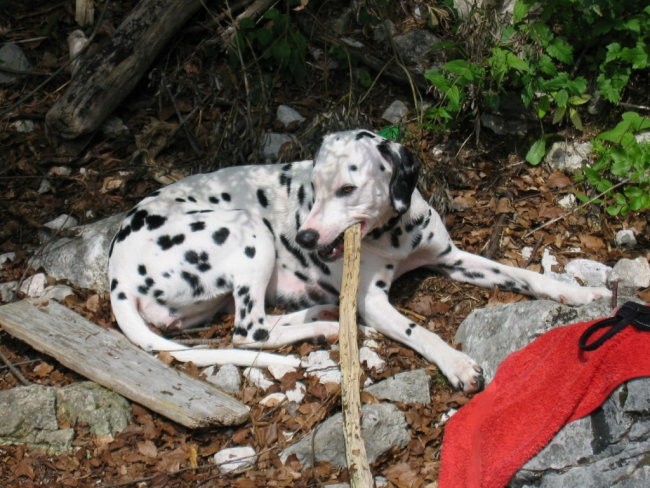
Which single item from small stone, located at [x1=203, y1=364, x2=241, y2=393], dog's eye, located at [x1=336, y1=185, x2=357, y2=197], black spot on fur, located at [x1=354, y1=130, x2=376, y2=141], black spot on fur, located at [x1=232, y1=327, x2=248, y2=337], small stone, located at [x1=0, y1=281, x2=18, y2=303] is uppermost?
black spot on fur, located at [x1=354, y1=130, x2=376, y2=141]

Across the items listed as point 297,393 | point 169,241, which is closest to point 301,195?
point 169,241

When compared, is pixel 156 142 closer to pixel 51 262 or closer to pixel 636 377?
pixel 51 262

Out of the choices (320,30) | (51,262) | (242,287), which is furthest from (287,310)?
(320,30)

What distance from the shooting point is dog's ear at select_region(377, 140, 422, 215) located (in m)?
5.66

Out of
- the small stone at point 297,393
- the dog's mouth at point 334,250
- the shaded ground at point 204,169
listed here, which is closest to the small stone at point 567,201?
the shaded ground at point 204,169

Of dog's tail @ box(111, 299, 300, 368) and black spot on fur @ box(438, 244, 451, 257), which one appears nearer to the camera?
dog's tail @ box(111, 299, 300, 368)

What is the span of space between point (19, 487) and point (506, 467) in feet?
8.50

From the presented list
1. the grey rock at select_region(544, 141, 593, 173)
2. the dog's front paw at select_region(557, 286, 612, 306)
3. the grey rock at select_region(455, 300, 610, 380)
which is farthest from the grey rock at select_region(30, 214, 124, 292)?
the grey rock at select_region(544, 141, 593, 173)

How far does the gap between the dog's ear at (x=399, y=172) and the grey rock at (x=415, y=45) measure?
2.42m

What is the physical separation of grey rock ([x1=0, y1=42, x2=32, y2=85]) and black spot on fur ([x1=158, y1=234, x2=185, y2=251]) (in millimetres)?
3039

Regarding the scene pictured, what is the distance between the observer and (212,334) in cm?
617

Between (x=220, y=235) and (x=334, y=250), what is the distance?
0.90 meters

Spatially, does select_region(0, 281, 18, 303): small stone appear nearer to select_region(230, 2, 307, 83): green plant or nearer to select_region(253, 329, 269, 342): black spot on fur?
select_region(253, 329, 269, 342): black spot on fur

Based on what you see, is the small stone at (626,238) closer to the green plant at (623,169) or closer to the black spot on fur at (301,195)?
the green plant at (623,169)
